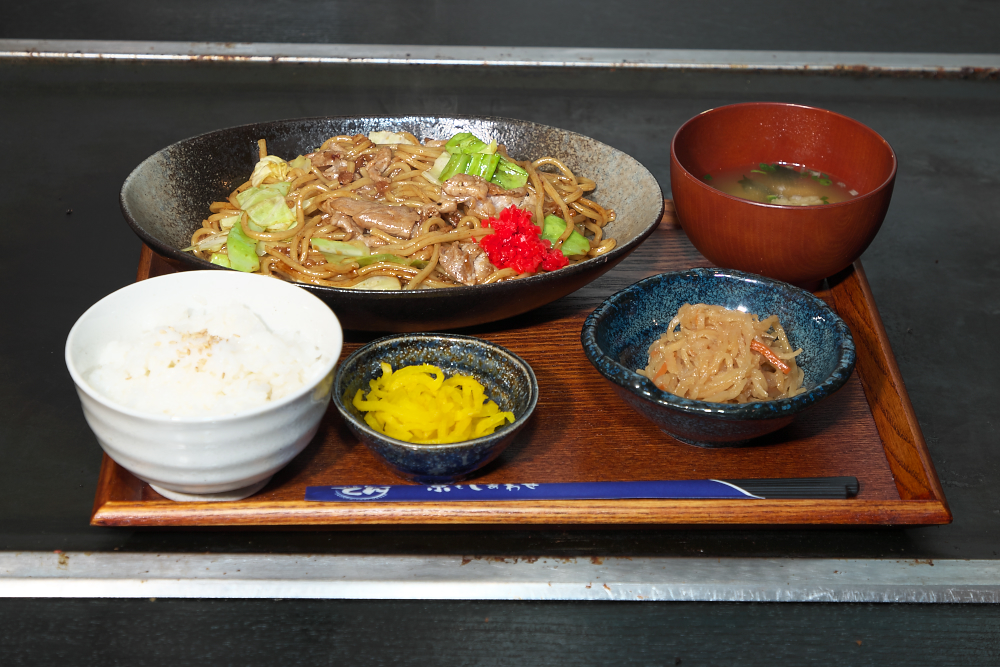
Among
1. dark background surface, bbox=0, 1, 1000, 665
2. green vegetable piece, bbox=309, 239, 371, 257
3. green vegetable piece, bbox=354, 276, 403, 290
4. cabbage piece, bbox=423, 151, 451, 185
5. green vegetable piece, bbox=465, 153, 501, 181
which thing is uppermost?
green vegetable piece, bbox=465, 153, 501, 181

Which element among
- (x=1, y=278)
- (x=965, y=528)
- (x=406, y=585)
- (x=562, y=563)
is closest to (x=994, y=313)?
(x=965, y=528)

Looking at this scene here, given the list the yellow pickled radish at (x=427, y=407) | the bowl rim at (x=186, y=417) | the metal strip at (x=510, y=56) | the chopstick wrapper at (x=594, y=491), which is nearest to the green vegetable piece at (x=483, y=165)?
the yellow pickled radish at (x=427, y=407)

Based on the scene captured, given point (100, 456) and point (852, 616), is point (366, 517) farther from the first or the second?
point (852, 616)

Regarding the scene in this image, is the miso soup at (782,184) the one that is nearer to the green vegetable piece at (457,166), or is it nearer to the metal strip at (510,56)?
the green vegetable piece at (457,166)

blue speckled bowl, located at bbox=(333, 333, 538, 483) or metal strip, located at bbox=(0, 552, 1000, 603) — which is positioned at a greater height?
blue speckled bowl, located at bbox=(333, 333, 538, 483)

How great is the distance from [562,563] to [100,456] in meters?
0.96

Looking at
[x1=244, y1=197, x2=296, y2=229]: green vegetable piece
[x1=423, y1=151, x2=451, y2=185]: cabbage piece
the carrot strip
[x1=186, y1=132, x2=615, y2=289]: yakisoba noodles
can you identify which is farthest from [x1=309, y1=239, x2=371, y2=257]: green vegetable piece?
the carrot strip

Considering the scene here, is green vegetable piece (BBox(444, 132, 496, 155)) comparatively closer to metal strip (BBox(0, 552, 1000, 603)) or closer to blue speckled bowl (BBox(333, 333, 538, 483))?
blue speckled bowl (BBox(333, 333, 538, 483))

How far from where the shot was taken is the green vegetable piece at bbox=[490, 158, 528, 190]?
7.35 ft

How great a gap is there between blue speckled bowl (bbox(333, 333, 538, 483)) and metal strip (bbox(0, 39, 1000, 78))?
1949mm

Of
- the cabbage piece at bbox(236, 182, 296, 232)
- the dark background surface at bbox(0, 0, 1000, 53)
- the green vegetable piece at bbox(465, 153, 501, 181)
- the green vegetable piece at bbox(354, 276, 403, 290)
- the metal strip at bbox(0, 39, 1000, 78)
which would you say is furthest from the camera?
the dark background surface at bbox(0, 0, 1000, 53)

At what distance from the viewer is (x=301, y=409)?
1425mm

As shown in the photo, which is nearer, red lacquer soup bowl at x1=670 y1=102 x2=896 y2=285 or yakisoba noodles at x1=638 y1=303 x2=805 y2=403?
yakisoba noodles at x1=638 y1=303 x2=805 y2=403

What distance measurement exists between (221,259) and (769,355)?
49.2 inches
